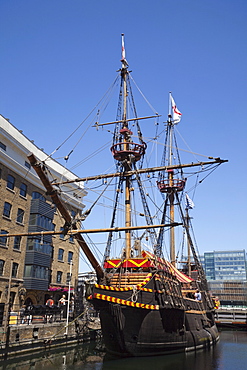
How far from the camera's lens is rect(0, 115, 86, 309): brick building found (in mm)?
29453

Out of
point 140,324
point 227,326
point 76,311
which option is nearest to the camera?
point 140,324

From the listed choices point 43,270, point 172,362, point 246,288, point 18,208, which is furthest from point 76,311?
point 246,288

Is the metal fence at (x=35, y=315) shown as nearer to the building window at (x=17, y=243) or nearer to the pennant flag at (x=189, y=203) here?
the building window at (x=17, y=243)

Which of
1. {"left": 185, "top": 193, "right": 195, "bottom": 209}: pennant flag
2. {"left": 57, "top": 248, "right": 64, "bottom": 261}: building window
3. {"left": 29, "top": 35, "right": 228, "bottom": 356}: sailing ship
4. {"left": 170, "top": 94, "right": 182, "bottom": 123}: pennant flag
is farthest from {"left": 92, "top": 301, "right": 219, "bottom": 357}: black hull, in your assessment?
{"left": 185, "top": 193, "right": 195, "bottom": 209}: pennant flag

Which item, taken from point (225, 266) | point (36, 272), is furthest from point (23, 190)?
point (225, 266)

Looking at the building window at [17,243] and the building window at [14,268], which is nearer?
the building window at [14,268]

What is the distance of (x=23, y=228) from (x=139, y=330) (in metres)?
16.6

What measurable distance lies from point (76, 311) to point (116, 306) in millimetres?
12557

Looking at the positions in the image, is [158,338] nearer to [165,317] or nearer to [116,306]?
[165,317]

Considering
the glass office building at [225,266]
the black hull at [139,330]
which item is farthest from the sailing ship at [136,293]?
the glass office building at [225,266]

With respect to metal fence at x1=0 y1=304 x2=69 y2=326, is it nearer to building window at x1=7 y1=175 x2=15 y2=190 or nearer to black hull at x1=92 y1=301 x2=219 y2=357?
black hull at x1=92 y1=301 x2=219 y2=357

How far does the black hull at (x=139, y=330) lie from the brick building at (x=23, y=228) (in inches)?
394

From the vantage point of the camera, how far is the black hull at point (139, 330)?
65.3 feet

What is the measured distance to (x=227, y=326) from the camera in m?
48.6
